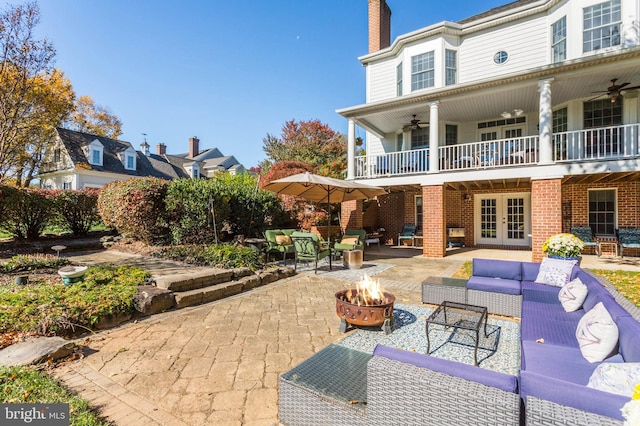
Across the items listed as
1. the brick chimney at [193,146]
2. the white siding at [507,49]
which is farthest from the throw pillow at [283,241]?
Answer: the brick chimney at [193,146]

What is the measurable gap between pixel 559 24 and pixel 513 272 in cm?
1079

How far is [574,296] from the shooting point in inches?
141

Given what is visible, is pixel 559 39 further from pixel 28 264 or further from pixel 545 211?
pixel 28 264

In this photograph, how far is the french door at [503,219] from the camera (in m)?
12.5

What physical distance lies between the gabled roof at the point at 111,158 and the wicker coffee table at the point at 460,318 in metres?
26.0

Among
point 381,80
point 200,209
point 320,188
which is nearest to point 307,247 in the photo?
point 320,188

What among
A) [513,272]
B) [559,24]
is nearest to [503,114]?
[559,24]

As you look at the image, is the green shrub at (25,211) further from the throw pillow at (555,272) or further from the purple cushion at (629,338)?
the throw pillow at (555,272)

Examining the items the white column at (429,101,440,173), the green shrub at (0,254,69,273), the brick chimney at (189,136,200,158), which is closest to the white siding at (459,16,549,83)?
the white column at (429,101,440,173)

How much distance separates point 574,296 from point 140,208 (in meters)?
9.78

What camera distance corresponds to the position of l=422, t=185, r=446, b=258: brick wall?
10.2m

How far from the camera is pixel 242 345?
11.5ft

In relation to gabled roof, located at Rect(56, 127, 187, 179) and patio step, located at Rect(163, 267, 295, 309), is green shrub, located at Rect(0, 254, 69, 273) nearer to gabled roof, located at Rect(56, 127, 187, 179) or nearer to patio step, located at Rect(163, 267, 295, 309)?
patio step, located at Rect(163, 267, 295, 309)

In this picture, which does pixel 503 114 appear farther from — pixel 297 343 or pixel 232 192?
pixel 297 343
